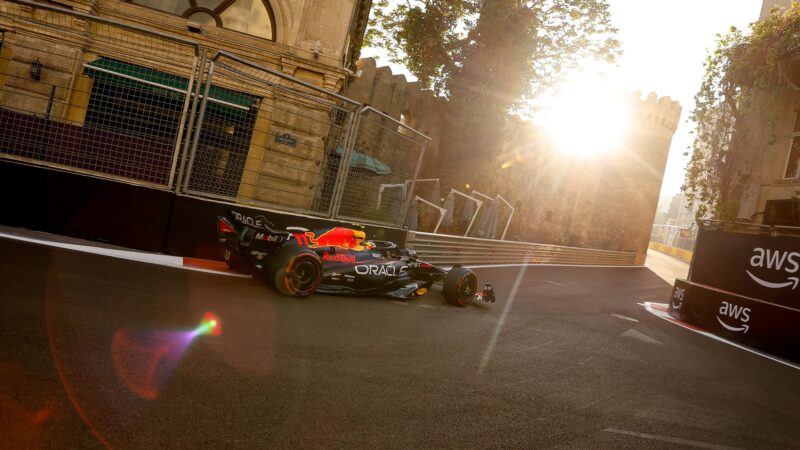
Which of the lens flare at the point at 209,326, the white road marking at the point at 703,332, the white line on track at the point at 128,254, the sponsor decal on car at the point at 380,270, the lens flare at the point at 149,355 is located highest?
the sponsor decal on car at the point at 380,270

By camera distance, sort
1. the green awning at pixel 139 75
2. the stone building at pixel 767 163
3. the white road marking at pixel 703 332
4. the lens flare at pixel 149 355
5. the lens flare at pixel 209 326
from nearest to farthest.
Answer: the lens flare at pixel 149 355 < the lens flare at pixel 209 326 < the green awning at pixel 139 75 < the white road marking at pixel 703 332 < the stone building at pixel 767 163

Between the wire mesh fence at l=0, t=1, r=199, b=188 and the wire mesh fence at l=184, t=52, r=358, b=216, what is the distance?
32 centimetres

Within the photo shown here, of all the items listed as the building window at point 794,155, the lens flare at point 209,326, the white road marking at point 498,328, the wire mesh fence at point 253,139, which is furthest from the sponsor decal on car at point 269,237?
the building window at point 794,155

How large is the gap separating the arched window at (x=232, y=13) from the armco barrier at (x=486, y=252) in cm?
686

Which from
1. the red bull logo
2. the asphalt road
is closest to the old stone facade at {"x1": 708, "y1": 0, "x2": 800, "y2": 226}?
the asphalt road

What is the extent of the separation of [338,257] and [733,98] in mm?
13298

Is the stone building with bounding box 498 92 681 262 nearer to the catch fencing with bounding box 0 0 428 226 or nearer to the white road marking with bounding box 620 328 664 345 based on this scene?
the white road marking with bounding box 620 328 664 345

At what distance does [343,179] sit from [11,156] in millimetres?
3875

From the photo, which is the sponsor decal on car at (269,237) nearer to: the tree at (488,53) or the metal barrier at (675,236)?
the tree at (488,53)

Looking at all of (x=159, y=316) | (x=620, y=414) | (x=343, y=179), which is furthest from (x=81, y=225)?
(x=620, y=414)

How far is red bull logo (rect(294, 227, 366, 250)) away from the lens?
5.91 m

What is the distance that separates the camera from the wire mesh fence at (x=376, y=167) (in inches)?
284

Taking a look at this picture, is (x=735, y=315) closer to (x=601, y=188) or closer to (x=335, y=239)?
(x=335, y=239)

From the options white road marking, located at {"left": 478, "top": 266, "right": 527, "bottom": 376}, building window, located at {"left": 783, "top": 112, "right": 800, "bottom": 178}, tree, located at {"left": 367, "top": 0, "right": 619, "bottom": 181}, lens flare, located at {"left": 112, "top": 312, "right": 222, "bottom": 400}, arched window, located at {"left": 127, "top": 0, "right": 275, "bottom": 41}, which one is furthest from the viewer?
tree, located at {"left": 367, "top": 0, "right": 619, "bottom": 181}
